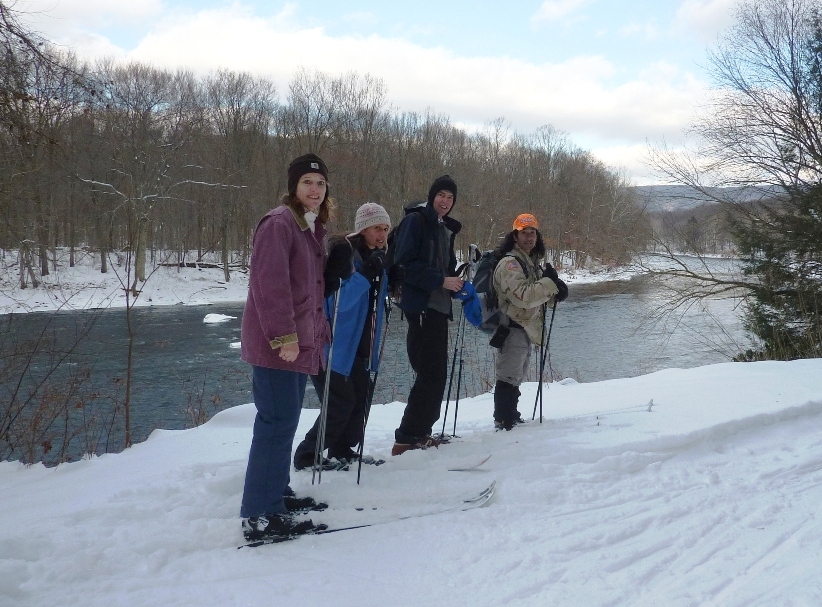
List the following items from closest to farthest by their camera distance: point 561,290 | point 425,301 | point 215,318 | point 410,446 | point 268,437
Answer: point 268,437
point 425,301
point 410,446
point 561,290
point 215,318

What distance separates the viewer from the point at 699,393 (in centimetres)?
523

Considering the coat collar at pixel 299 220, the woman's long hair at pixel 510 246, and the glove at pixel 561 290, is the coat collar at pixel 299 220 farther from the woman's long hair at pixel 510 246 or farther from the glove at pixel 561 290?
the glove at pixel 561 290

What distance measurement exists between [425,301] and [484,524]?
1.56 meters

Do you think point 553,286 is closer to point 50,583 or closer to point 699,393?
point 699,393

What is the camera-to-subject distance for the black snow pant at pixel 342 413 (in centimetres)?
367

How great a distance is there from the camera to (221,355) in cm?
1453

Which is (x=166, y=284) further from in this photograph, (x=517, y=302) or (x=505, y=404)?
(x=517, y=302)

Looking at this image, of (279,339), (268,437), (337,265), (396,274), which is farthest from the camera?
(396,274)

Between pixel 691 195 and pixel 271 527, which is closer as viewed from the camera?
pixel 271 527

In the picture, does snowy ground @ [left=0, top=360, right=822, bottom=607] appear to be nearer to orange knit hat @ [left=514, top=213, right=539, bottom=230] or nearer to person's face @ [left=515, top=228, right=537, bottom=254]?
person's face @ [left=515, top=228, right=537, bottom=254]

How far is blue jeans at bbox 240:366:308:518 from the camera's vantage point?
286 centimetres

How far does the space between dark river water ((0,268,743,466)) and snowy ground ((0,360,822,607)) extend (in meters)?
2.65

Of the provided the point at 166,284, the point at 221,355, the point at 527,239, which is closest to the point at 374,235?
the point at 527,239

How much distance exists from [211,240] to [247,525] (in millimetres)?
34507
